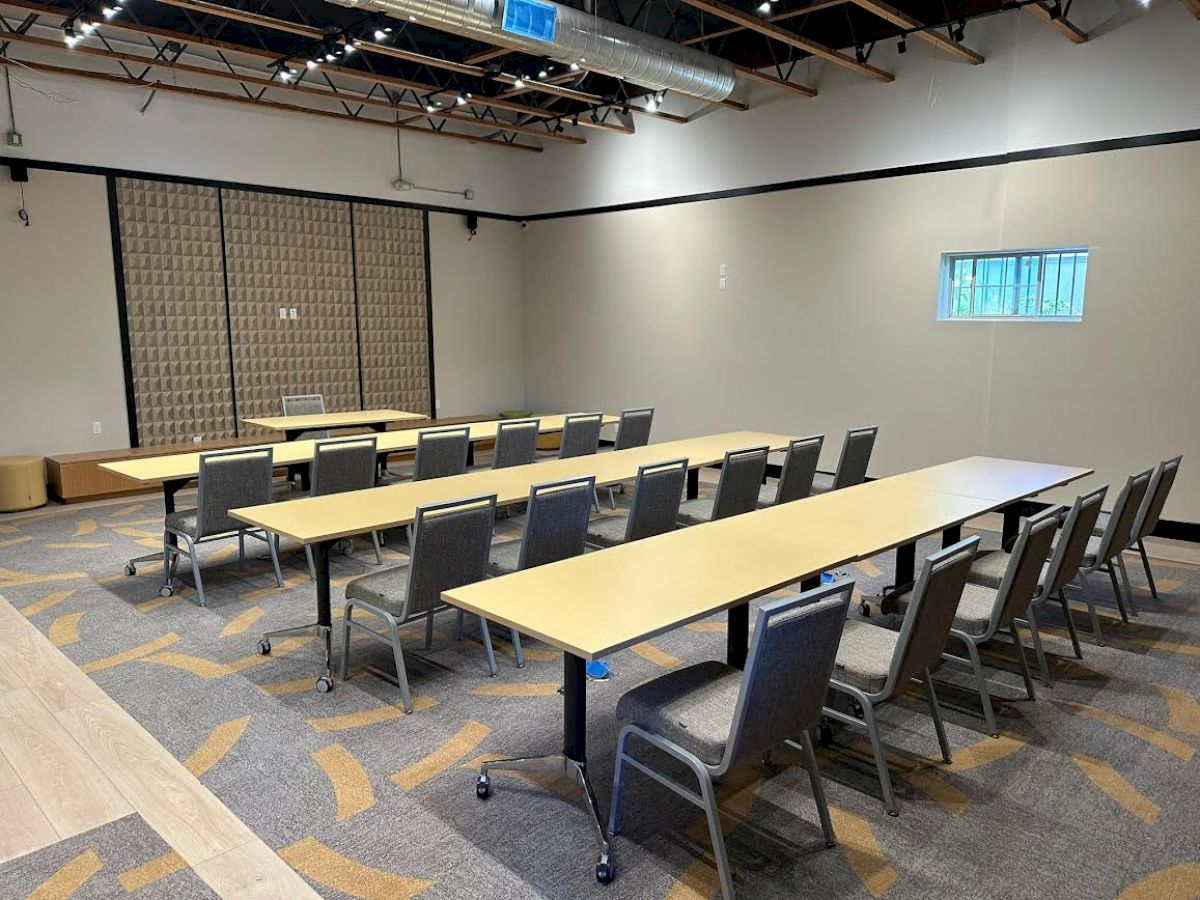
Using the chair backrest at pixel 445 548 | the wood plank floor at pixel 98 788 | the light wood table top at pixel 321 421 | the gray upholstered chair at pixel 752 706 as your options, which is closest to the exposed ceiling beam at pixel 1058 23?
the chair backrest at pixel 445 548

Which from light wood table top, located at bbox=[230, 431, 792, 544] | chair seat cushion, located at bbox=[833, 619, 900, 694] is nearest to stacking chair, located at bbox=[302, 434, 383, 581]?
light wood table top, located at bbox=[230, 431, 792, 544]

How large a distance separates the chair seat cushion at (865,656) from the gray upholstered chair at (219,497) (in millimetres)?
3384

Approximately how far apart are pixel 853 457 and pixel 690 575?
312 centimetres

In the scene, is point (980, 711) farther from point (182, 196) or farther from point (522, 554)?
point (182, 196)

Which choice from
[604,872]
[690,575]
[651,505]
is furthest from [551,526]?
[604,872]

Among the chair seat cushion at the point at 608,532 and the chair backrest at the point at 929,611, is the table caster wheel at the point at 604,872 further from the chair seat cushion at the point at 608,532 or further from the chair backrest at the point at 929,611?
the chair seat cushion at the point at 608,532

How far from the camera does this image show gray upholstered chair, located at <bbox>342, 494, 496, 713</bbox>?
11.2 feet

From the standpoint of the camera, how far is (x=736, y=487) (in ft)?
16.2

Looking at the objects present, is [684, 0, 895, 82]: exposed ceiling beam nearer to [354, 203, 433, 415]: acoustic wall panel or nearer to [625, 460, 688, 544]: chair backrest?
[625, 460, 688, 544]: chair backrest

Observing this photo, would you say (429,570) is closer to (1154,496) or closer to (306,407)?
(1154,496)

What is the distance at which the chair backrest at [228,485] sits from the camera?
4664 mm

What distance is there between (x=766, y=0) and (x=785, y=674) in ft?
17.1

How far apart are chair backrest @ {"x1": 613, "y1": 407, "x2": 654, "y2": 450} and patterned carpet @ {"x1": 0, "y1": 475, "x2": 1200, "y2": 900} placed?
8.38 feet

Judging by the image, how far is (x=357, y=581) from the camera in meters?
3.79
